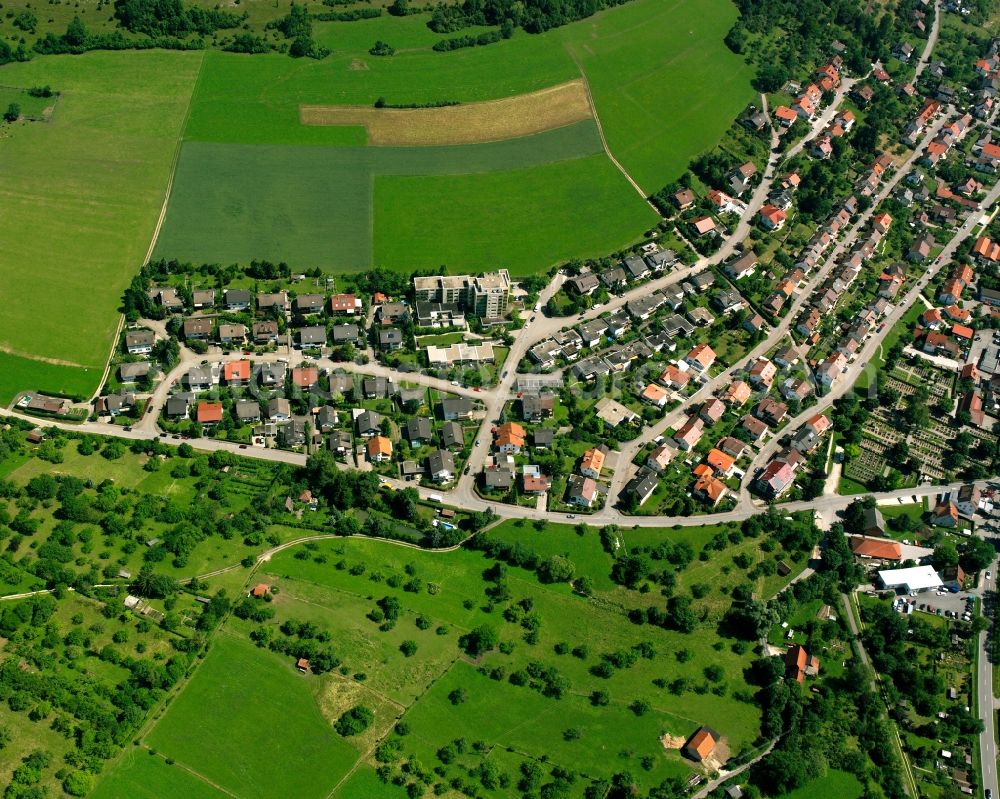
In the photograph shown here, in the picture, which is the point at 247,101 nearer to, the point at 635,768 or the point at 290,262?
the point at 290,262

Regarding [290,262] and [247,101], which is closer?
[290,262]

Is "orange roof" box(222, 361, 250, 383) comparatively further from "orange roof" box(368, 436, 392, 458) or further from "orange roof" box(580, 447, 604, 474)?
"orange roof" box(580, 447, 604, 474)

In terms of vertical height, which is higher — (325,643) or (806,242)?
(806,242)

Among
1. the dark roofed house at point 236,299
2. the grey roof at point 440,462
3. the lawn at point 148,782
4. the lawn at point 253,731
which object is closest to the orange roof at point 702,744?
the lawn at point 253,731

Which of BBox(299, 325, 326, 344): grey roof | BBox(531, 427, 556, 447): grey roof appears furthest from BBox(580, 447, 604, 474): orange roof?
BBox(299, 325, 326, 344): grey roof

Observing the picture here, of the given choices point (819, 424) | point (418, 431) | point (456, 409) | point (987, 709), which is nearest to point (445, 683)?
point (418, 431)

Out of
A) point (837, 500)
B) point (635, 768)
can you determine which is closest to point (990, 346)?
point (837, 500)

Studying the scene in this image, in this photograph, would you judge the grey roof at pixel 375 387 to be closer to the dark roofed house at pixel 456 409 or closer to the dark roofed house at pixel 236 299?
the dark roofed house at pixel 456 409

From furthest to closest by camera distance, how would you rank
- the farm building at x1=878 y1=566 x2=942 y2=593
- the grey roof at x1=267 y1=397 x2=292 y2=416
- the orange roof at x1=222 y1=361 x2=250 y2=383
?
the orange roof at x1=222 y1=361 x2=250 y2=383 → the grey roof at x1=267 y1=397 x2=292 y2=416 → the farm building at x1=878 y1=566 x2=942 y2=593
